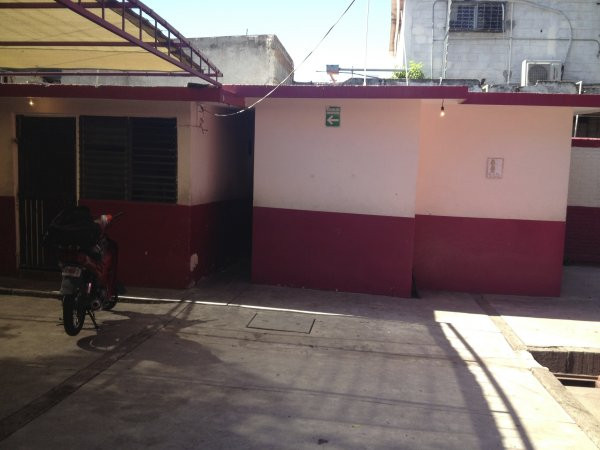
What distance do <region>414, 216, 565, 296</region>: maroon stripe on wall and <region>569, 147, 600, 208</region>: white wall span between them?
2.97 meters

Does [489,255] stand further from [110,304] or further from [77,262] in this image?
[77,262]

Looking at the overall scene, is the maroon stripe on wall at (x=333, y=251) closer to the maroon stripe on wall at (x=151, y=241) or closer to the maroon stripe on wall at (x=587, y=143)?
the maroon stripe on wall at (x=151, y=241)

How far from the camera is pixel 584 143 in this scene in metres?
10.2

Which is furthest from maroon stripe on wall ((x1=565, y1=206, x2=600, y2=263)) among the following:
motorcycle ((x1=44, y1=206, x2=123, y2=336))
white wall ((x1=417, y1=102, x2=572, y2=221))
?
motorcycle ((x1=44, y1=206, x2=123, y2=336))

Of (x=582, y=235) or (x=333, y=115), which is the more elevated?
(x=333, y=115)

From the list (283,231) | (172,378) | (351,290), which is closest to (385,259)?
(351,290)

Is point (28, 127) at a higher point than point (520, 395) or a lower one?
higher

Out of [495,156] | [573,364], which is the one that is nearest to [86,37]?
[495,156]

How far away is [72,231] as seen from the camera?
5.42m

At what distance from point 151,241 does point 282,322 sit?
97.8 inches

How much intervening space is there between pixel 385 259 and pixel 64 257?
435 centimetres

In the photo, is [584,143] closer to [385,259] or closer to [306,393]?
[385,259]

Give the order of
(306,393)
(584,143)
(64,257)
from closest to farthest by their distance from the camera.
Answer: (306,393), (64,257), (584,143)

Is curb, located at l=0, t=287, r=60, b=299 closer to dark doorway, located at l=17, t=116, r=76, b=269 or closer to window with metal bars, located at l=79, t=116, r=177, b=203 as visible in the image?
dark doorway, located at l=17, t=116, r=76, b=269
